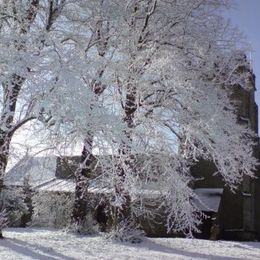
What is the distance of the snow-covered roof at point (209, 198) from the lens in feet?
93.1

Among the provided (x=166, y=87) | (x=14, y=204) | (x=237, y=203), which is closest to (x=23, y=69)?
(x=166, y=87)

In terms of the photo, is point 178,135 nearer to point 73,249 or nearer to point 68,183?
point 73,249

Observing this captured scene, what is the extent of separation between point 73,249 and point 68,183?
18.5 metres

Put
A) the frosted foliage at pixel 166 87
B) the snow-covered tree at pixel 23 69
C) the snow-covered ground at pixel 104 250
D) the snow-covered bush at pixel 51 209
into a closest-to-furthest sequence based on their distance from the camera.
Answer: the snow-covered tree at pixel 23 69 → the snow-covered ground at pixel 104 250 → the frosted foliage at pixel 166 87 → the snow-covered bush at pixel 51 209

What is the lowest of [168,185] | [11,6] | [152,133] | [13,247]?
[13,247]

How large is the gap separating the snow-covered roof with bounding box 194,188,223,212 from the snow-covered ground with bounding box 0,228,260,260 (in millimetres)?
10375

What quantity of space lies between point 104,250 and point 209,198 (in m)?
16.8

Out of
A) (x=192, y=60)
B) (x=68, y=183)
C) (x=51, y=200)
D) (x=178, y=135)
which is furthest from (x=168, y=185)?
(x=68, y=183)

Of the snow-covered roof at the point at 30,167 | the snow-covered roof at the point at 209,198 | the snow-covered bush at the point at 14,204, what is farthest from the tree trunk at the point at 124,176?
the snow-covered roof at the point at 209,198

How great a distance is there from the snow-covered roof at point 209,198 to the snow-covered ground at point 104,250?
10.4m

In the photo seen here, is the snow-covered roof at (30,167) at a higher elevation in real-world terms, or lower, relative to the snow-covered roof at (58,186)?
lower

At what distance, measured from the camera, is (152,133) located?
49.3 ft

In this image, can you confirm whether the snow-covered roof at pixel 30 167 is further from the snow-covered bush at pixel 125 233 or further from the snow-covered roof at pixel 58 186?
the snow-covered bush at pixel 125 233

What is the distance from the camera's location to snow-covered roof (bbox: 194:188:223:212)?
2838cm
